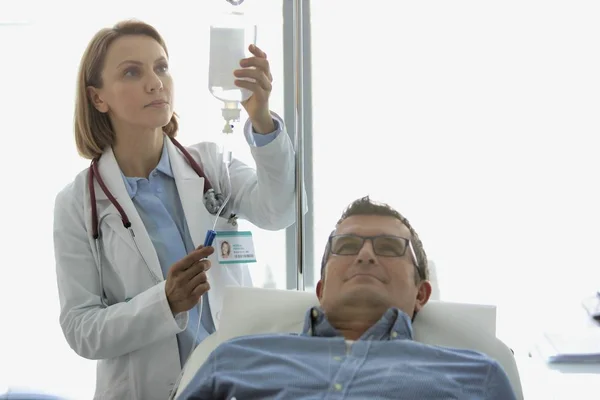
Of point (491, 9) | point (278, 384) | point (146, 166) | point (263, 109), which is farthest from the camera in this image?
point (491, 9)

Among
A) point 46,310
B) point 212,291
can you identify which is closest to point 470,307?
point 212,291

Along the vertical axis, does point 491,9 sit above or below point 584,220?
above

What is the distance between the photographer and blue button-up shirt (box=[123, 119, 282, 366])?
2.10 meters

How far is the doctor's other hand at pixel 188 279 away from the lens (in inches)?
72.4

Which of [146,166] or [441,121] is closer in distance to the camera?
[146,166]

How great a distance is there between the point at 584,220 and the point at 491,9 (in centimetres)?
87

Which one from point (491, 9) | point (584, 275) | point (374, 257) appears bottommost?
point (584, 275)

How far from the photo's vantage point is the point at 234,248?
7.00 feet

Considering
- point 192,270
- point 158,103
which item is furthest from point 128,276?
point 158,103

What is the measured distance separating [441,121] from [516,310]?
2.57ft

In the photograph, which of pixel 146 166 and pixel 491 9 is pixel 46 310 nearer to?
pixel 146 166

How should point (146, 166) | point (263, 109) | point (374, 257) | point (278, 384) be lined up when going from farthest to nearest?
point (146, 166) → point (263, 109) → point (374, 257) → point (278, 384)

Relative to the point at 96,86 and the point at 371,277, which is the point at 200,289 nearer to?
the point at 371,277

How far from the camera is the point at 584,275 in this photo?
288 cm
